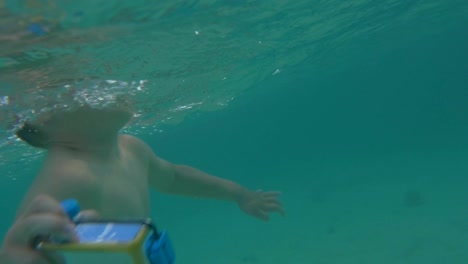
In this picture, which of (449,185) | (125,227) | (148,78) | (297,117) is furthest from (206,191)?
(297,117)

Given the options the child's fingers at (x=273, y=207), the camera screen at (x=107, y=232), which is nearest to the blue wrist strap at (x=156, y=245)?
the camera screen at (x=107, y=232)

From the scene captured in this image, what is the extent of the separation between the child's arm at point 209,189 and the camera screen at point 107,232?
13.6 feet

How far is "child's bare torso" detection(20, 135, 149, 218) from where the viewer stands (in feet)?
13.5

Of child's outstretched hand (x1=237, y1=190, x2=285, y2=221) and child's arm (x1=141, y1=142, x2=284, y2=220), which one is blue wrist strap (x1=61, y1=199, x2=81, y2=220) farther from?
child's outstretched hand (x1=237, y1=190, x2=285, y2=221)

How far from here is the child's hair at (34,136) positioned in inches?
238

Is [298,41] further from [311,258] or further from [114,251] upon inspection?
[114,251]

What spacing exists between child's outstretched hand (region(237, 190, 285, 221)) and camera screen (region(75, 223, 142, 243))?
460 centimetres

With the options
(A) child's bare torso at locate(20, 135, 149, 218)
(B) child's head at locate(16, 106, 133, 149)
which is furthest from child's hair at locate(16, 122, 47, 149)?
(A) child's bare torso at locate(20, 135, 149, 218)

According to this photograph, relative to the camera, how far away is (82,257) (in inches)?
90.4

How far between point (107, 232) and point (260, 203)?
4757 mm

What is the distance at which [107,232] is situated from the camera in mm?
2395

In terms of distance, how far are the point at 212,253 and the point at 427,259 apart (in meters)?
20.2

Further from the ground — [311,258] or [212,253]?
[311,258]

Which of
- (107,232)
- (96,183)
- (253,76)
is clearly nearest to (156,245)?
(107,232)
